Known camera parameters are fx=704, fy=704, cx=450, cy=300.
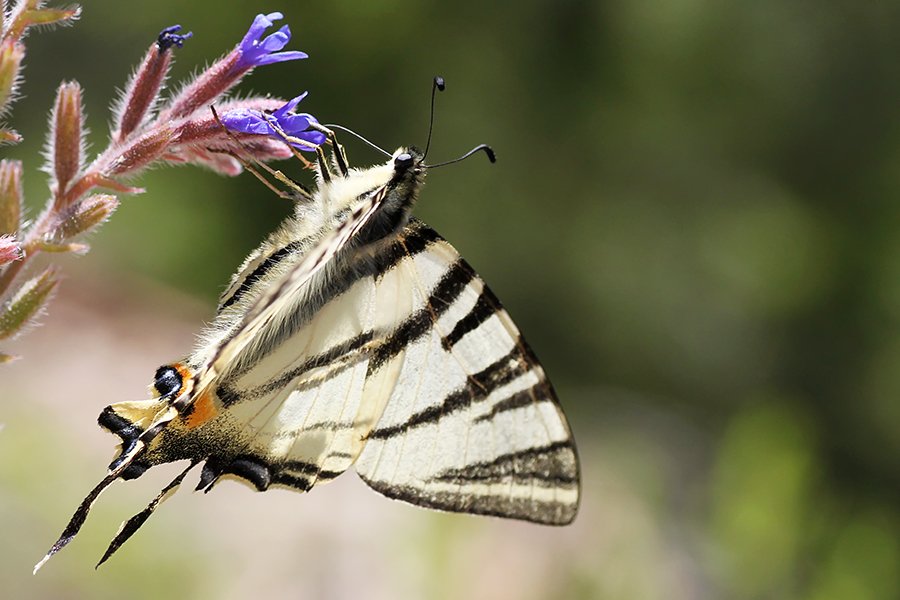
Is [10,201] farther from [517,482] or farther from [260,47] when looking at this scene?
[517,482]

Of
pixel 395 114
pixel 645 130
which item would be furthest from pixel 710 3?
pixel 395 114

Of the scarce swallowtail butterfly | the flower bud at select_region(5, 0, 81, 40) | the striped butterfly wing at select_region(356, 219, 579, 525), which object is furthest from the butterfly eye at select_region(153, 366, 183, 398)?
the flower bud at select_region(5, 0, 81, 40)

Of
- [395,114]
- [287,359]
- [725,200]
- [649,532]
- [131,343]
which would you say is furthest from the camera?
[725,200]

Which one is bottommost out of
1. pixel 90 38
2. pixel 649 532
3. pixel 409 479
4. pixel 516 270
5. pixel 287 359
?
pixel 649 532

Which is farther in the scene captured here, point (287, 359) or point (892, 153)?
point (892, 153)

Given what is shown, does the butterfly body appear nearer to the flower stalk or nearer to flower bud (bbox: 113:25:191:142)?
the flower stalk

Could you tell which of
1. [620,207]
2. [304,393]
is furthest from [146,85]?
[620,207]

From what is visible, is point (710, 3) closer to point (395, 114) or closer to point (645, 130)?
point (645, 130)

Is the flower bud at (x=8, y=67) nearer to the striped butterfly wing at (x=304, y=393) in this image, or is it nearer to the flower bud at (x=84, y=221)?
the flower bud at (x=84, y=221)
